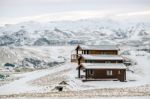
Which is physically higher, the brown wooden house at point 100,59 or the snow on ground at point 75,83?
the brown wooden house at point 100,59

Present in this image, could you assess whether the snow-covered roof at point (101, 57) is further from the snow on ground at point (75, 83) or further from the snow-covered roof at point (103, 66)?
the snow on ground at point (75, 83)

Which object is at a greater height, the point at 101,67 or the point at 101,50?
the point at 101,50

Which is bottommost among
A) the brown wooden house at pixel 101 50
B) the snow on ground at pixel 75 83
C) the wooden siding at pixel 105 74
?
the snow on ground at pixel 75 83

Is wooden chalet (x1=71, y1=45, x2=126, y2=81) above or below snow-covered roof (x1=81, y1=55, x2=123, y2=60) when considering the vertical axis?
below

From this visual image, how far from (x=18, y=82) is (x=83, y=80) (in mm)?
13367

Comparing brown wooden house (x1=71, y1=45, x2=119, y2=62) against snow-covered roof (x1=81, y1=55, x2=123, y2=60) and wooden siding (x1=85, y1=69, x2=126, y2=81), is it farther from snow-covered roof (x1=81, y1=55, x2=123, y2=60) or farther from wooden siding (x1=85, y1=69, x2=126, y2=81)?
wooden siding (x1=85, y1=69, x2=126, y2=81)

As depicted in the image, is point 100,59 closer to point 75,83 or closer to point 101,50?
point 101,50

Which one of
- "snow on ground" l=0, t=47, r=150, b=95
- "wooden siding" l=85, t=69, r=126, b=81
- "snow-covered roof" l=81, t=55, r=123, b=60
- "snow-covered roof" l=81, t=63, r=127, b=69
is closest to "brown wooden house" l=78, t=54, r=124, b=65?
"snow-covered roof" l=81, t=55, r=123, b=60

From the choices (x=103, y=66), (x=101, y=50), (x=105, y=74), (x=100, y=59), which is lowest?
(x=105, y=74)

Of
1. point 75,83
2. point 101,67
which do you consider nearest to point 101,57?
point 101,67

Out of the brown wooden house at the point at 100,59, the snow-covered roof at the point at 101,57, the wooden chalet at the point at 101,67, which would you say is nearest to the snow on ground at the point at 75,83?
the wooden chalet at the point at 101,67

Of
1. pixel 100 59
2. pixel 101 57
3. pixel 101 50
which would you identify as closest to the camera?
pixel 100 59

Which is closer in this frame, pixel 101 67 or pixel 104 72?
pixel 101 67

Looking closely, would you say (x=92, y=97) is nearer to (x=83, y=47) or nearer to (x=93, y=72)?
(x=93, y=72)
